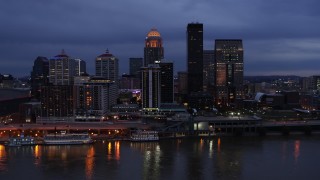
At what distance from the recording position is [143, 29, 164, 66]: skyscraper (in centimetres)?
4916

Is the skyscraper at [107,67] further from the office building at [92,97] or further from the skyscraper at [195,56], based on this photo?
the office building at [92,97]

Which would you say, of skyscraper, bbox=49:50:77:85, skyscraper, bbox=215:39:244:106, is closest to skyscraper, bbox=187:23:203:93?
skyscraper, bbox=215:39:244:106

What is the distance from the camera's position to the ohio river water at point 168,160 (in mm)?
12996

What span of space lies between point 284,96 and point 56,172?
2673 cm

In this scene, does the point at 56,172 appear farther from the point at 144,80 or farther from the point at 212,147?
the point at 144,80

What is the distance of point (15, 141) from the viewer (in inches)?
720

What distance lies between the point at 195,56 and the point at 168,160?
3415cm

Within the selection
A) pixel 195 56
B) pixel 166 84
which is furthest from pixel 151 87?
pixel 195 56

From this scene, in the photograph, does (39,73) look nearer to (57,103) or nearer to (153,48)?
(153,48)

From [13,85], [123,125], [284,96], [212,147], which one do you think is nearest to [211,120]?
[123,125]

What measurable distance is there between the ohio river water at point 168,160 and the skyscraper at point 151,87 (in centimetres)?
1289

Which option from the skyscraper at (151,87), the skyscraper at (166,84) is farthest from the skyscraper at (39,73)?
the skyscraper at (151,87)

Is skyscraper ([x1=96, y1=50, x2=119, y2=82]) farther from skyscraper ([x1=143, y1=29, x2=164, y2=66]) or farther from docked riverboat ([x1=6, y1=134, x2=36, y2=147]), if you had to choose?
docked riverboat ([x1=6, y1=134, x2=36, y2=147])

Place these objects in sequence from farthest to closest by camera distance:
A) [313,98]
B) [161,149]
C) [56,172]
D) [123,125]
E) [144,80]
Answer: [313,98] < [144,80] < [123,125] < [161,149] < [56,172]
